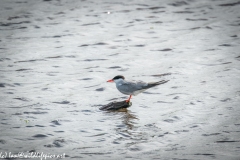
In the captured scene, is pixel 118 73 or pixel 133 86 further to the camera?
pixel 118 73

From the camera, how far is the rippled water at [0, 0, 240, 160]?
28.7 feet

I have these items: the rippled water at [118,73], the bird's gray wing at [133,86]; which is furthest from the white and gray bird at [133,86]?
the rippled water at [118,73]

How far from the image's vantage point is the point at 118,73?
41.8 ft

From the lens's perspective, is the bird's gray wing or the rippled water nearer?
the rippled water

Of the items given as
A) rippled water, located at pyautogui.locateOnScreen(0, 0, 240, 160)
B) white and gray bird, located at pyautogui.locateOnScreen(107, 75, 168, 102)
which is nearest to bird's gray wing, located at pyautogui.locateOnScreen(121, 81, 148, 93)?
white and gray bird, located at pyautogui.locateOnScreen(107, 75, 168, 102)

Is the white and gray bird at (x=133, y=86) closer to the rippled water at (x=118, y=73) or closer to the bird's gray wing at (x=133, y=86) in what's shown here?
the bird's gray wing at (x=133, y=86)

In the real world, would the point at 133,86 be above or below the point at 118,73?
above

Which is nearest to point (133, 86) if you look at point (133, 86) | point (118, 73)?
point (133, 86)

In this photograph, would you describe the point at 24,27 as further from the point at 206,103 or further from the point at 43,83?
the point at 206,103

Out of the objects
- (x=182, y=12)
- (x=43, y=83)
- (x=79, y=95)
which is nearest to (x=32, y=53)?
(x=43, y=83)

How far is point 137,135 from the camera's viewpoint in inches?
357

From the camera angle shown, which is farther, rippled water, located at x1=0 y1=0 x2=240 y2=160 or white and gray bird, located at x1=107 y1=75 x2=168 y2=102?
white and gray bird, located at x1=107 y1=75 x2=168 y2=102

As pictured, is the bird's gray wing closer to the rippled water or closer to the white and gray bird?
the white and gray bird

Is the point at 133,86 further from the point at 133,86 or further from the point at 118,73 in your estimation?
the point at 118,73
